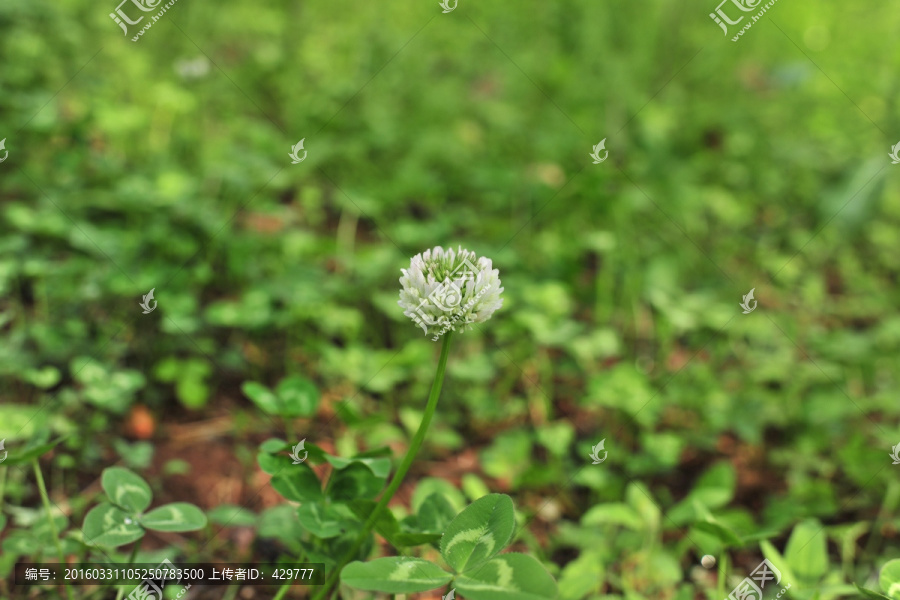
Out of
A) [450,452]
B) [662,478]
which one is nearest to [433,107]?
[450,452]

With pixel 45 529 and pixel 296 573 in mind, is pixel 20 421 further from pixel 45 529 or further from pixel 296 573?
pixel 296 573

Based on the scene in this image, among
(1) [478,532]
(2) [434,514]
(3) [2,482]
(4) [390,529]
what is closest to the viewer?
(1) [478,532]

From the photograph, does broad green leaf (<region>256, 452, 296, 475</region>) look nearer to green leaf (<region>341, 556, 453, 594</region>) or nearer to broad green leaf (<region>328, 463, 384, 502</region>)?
broad green leaf (<region>328, 463, 384, 502</region>)

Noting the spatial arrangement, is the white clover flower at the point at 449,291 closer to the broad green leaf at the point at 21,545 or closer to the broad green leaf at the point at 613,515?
the broad green leaf at the point at 613,515

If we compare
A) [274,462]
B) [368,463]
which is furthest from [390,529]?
[274,462]

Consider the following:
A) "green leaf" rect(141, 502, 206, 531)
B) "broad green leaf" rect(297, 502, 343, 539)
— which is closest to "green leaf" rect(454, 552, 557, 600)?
"broad green leaf" rect(297, 502, 343, 539)

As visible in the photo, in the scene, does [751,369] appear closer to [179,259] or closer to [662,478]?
[662,478]

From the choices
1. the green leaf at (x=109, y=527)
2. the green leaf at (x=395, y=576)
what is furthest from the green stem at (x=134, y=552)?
the green leaf at (x=395, y=576)
